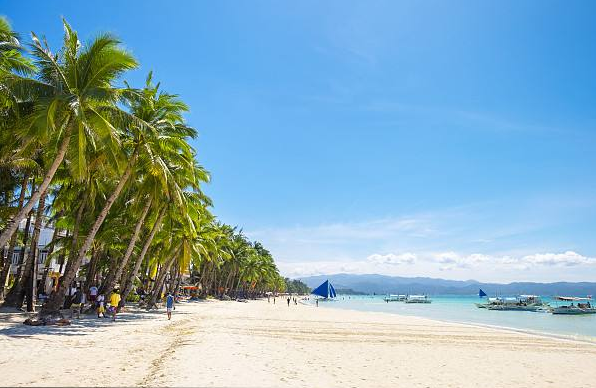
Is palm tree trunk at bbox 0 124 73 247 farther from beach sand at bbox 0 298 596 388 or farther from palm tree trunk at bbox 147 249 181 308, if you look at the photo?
palm tree trunk at bbox 147 249 181 308

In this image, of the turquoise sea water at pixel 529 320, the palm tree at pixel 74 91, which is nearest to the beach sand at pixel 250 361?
the palm tree at pixel 74 91

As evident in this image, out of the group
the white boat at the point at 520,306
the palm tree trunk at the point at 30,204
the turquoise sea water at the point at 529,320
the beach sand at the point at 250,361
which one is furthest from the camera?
the white boat at the point at 520,306

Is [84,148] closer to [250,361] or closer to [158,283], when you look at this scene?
[250,361]

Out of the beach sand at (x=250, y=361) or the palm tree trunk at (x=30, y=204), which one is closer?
the beach sand at (x=250, y=361)

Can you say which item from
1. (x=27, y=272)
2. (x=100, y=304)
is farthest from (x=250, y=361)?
(x=27, y=272)

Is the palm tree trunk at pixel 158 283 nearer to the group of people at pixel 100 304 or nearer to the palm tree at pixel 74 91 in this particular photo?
the group of people at pixel 100 304

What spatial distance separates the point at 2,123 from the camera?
52.4 ft

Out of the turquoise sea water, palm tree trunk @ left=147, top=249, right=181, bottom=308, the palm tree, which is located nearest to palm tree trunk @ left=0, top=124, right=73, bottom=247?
the palm tree

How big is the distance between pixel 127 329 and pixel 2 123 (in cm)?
1005

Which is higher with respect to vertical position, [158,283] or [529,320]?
[158,283]

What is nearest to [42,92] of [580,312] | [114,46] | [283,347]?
[114,46]

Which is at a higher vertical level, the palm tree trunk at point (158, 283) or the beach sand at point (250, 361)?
the palm tree trunk at point (158, 283)

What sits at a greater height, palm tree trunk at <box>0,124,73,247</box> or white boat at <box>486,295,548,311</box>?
palm tree trunk at <box>0,124,73,247</box>

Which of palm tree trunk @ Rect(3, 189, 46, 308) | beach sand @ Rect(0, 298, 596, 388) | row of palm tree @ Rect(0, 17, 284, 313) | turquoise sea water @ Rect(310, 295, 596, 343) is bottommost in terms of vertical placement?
turquoise sea water @ Rect(310, 295, 596, 343)
